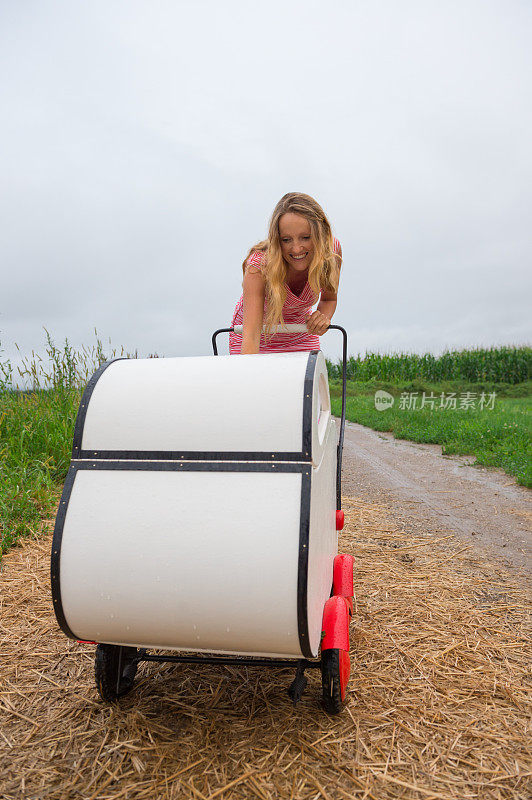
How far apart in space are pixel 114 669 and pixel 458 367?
23265 mm

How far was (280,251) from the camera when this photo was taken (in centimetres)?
310

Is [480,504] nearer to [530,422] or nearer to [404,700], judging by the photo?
[404,700]

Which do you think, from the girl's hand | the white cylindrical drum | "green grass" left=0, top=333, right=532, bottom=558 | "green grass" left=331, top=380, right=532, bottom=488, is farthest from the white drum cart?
"green grass" left=331, top=380, right=532, bottom=488

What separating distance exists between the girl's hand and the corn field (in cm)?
2073

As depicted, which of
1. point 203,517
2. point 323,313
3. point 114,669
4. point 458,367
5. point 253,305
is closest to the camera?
point 203,517

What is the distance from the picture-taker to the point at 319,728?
2.25 m

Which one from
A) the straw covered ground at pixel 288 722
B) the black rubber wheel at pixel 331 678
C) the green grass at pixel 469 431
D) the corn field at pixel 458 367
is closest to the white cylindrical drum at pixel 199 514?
the black rubber wheel at pixel 331 678

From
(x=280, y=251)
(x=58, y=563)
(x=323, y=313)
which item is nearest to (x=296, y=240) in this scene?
(x=280, y=251)

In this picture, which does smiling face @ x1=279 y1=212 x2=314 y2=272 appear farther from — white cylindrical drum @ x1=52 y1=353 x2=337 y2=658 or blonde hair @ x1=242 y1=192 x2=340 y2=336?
white cylindrical drum @ x1=52 y1=353 x2=337 y2=658

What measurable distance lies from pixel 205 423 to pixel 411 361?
919 inches

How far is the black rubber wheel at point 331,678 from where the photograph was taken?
7.21 feet

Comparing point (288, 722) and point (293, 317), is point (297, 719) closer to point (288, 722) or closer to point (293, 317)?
point (288, 722)

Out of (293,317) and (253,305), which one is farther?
(293,317)

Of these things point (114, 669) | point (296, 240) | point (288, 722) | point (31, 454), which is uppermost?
point (296, 240)
